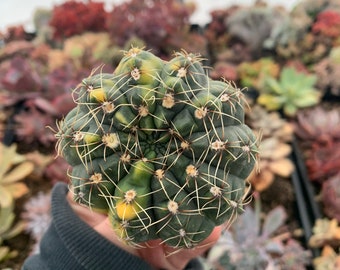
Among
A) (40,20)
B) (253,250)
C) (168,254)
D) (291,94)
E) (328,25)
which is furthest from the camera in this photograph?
(40,20)

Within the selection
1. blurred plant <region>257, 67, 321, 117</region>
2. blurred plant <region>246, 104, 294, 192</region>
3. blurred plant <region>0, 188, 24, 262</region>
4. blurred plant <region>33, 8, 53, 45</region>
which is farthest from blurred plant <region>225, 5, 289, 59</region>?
blurred plant <region>0, 188, 24, 262</region>

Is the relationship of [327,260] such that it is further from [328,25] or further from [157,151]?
[328,25]

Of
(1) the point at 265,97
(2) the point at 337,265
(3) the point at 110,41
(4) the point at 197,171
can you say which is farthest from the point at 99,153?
(3) the point at 110,41

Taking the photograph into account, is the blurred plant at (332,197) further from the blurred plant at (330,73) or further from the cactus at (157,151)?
the cactus at (157,151)

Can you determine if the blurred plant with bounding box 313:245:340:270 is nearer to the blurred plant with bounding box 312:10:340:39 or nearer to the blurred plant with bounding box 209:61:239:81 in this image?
the blurred plant with bounding box 209:61:239:81

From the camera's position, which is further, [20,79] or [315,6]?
[315,6]

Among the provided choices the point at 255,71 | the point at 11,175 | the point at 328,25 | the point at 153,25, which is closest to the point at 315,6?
the point at 328,25

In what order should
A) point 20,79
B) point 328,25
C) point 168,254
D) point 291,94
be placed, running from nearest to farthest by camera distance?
point 168,254 < point 20,79 < point 291,94 < point 328,25
